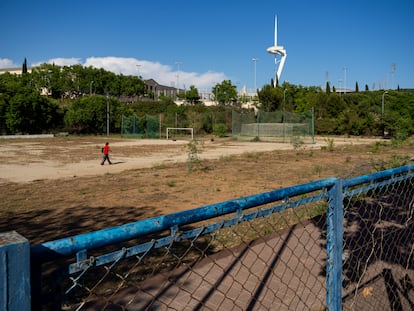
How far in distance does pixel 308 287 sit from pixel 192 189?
6611 millimetres

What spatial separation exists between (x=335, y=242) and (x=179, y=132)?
42700mm

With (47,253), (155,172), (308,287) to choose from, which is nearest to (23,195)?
(155,172)

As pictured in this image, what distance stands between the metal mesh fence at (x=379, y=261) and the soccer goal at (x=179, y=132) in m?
35.7

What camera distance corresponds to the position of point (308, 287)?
3875 millimetres

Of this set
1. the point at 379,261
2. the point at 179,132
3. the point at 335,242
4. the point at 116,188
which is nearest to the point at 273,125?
the point at 179,132

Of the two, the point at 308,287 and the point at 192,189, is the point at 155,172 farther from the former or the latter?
the point at 308,287

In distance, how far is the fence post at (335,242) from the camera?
2.12m

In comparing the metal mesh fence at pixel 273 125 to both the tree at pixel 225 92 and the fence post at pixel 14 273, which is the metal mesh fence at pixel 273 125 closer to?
the fence post at pixel 14 273

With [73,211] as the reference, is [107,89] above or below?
above

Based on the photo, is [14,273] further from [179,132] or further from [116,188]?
[179,132]

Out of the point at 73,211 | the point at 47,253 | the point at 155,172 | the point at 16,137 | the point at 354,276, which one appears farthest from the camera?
the point at 16,137

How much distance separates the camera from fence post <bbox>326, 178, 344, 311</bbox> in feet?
6.96

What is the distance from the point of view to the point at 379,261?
14.7 ft

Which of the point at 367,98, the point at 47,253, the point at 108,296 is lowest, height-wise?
the point at 108,296
